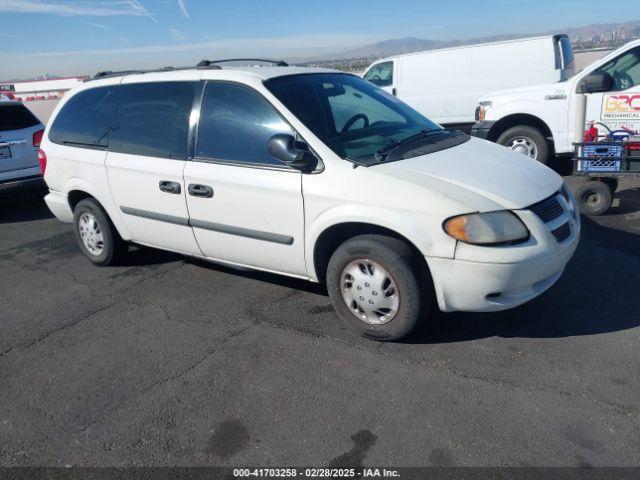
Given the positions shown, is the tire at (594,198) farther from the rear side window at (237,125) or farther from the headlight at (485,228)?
the rear side window at (237,125)

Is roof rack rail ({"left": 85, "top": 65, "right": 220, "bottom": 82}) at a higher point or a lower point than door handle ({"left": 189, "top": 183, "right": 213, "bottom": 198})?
higher

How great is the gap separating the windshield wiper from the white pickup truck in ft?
11.6

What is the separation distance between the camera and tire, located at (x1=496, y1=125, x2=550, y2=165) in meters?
8.11

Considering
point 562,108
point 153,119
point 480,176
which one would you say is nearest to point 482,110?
point 562,108

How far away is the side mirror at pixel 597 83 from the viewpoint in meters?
6.82

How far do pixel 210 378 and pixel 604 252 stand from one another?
12.3 ft

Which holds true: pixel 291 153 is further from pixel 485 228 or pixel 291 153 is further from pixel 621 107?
pixel 621 107

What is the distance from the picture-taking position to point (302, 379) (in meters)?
3.34

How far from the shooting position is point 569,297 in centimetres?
418

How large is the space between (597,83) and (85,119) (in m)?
5.88

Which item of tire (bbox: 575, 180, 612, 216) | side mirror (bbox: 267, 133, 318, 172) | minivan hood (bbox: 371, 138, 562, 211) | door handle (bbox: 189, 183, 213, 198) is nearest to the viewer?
minivan hood (bbox: 371, 138, 562, 211)

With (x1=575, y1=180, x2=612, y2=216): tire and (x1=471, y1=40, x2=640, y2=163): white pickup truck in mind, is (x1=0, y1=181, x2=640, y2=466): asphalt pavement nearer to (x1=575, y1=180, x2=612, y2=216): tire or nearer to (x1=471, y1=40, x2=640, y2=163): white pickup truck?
(x1=575, y1=180, x2=612, y2=216): tire

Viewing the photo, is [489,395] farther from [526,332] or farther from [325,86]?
[325,86]

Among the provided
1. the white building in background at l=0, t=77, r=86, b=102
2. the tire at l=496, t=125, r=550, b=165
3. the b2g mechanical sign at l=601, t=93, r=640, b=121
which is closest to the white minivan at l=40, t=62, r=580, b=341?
the b2g mechanical sign at l=601, t=93, r=640, b=121
